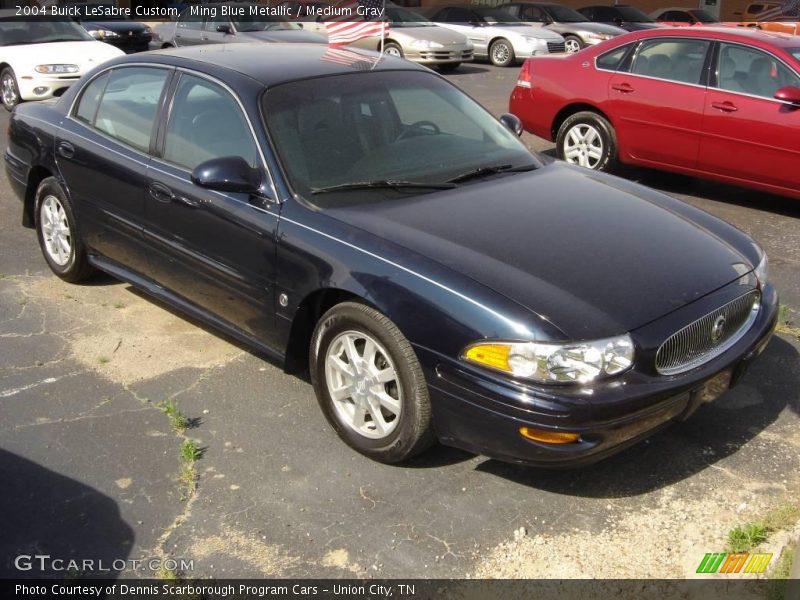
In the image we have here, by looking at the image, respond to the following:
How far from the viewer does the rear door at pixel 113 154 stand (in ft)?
15.7

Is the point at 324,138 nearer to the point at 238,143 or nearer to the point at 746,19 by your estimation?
the point at 238,143

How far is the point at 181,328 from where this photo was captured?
206 inches

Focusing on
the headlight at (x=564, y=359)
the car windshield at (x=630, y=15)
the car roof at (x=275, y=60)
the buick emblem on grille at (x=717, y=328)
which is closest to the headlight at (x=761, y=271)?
the buick emblem on grille at (x=717, y=328)

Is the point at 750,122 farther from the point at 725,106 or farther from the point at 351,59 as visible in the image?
the point at 351,59

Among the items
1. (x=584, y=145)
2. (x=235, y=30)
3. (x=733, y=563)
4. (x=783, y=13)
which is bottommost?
(x=733, y=563)

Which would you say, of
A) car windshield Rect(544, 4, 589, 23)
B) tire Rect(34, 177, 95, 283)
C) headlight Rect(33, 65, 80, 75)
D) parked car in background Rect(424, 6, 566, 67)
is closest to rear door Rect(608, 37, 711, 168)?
tire Rect(34, 177, 95, 283)

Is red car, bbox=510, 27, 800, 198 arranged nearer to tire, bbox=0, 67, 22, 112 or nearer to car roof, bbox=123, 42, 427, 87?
car roof, bbox=123, 42, 427, 87

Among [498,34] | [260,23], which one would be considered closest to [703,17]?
[498,34]

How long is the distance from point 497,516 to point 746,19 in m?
28.4

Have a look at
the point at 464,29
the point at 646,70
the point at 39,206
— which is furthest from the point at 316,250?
the point at 464,29

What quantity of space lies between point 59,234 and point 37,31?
890cm

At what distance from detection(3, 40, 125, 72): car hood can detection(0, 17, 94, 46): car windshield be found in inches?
10.3

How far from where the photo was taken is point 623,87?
7988mm

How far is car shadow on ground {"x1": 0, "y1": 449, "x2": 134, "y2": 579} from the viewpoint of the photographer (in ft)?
10.5
